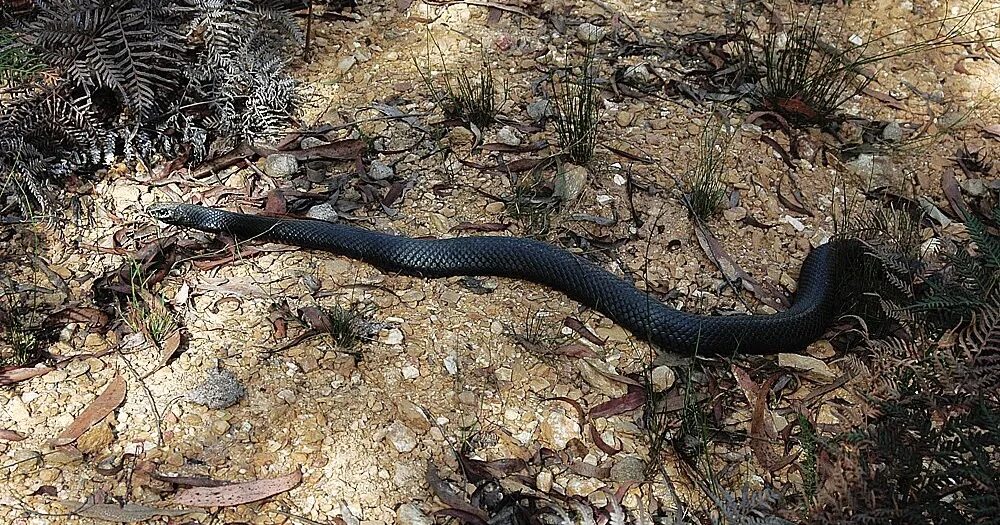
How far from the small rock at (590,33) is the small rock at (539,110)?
0.67m

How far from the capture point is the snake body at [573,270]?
365 cm

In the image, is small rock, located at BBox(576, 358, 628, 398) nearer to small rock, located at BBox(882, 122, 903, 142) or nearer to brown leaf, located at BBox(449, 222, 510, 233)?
brown leaf, located at BBox(449, 222, 510, 233)

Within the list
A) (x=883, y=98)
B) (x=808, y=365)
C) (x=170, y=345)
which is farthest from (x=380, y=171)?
(x=883, y=98)

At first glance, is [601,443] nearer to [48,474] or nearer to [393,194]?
[393,194]

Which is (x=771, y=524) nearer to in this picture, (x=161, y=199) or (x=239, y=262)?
(x=239, y=262)

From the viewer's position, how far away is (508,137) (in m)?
4.73

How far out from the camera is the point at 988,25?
5.62 m

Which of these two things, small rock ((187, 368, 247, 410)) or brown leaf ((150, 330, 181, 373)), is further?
brown leaf ((150, 330, 181, 373))

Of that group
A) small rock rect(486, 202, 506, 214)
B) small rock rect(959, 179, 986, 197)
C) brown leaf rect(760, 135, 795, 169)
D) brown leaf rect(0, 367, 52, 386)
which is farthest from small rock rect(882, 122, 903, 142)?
brown leaf rect(0, 367, 52, 386)

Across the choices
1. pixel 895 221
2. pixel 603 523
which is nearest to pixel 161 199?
pixel 603 523

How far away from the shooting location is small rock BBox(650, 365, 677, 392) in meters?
3.51

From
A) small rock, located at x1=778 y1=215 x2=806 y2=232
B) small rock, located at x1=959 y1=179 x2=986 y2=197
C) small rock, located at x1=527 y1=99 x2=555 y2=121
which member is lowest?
small rock, located at x1=778 y1=215 x2=806 y2=232

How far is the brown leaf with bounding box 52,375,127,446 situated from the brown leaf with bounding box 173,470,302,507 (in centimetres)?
49

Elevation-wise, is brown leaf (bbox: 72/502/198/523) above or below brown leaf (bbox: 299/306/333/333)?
below
